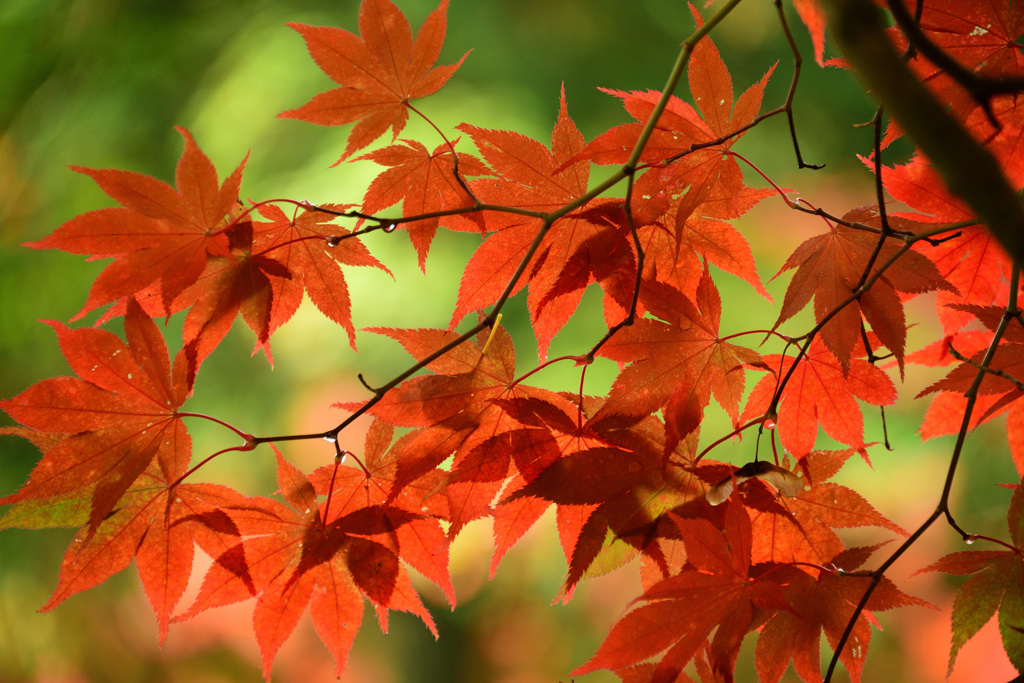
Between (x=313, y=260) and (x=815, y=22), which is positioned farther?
(x=313, y=260)

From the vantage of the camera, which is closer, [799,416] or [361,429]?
[799,416]

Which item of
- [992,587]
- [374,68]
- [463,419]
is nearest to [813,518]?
[992,587]

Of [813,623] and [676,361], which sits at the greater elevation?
[676,361]

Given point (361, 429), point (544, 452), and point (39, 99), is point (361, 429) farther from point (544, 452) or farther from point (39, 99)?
point (39, 99)

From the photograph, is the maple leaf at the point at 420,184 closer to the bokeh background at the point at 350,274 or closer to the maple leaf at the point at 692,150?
the maple leaf at the point at 692,150

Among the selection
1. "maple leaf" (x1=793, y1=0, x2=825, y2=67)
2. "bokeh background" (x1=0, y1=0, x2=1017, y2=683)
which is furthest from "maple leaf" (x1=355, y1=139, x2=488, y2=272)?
"bokeh background" (x1=0, y1=0, x2=1017, y2=683)

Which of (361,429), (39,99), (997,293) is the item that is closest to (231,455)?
(361,429)

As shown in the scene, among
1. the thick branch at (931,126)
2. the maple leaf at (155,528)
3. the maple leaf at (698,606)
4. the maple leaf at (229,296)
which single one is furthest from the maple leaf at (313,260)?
the thick branch at (931,126)

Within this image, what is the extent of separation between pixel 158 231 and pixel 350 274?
132cm

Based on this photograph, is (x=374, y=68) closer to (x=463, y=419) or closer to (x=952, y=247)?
(x=463, y=419)

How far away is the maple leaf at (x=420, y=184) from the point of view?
55cm

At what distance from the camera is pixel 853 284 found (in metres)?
0.47

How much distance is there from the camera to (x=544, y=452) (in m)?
0.47

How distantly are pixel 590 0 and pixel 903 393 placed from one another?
144 centimetres
